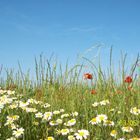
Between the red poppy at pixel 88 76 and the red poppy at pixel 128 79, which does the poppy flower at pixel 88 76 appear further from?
the red poppy at pixel 128 79

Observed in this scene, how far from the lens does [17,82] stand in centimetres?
624

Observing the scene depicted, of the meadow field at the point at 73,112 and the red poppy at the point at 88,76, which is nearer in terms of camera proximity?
the meadow field at the point at 73,112

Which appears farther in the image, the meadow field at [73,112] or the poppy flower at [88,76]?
the poppy flower at [88,76]

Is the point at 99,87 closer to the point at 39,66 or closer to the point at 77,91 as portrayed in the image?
the point at 77,91

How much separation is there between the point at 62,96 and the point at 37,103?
29.3 inches

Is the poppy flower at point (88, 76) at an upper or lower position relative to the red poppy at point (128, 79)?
upper

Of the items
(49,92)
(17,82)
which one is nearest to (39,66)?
(49,92)

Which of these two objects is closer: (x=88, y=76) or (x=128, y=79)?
(x=128, y=79)

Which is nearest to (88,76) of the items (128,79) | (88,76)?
(88,76)

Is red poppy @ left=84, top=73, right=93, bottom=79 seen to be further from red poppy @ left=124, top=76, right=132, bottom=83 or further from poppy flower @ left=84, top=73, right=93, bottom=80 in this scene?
red poppy @ left=124, top=76, right=132, bottom=83

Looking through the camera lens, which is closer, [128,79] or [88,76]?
[128,79]

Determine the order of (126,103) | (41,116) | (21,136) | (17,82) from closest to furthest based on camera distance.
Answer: (21,136)
(41,116)
(126,103)
(17,82)

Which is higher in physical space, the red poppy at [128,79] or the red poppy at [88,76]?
the red poppy at [88,76]

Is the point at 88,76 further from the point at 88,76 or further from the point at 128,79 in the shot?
the point at 128,79
